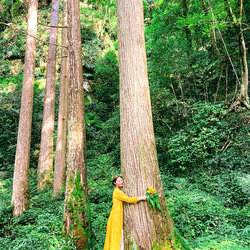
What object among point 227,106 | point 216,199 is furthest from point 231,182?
point 227,106

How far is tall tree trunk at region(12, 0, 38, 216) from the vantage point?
6.38 m

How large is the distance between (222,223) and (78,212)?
3.37 meters

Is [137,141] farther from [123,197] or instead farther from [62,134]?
[62,134]

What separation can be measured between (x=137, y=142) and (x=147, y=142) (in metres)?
0.19

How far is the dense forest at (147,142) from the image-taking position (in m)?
3.67

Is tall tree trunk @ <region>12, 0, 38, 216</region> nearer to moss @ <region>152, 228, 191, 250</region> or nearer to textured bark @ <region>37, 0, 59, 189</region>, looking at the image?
textured bark @ <region>37, 0, 59, 189</region>

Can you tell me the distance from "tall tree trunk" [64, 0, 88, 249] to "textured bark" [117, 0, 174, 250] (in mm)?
1427

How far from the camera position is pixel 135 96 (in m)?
3.59

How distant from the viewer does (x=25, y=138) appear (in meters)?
6.85

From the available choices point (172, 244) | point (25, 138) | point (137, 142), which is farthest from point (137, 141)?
point (25, 138)

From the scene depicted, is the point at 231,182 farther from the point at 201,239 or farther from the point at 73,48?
the point at 73,48

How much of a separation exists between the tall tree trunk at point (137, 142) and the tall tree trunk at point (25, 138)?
4.60 meters

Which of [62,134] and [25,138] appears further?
[62,134]

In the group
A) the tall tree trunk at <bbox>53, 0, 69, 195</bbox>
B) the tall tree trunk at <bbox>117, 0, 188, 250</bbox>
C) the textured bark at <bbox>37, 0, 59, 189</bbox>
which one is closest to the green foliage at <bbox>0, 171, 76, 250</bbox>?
the tall tree trunk at <bbox>53, 0, 69, 195</bbox>
